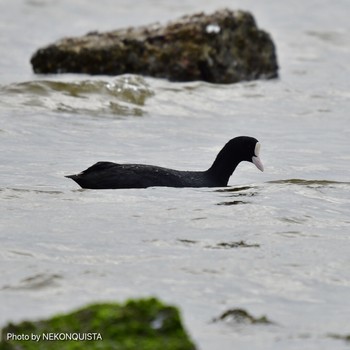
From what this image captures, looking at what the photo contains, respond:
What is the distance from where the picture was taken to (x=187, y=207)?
32.2ft

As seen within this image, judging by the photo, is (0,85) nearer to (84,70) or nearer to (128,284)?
(84,70)

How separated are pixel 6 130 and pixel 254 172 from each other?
3.12m

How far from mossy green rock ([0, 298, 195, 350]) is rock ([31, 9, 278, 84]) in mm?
12271

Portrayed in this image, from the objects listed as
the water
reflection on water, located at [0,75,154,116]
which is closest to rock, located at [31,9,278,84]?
the water

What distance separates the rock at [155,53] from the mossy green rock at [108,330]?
1227cm

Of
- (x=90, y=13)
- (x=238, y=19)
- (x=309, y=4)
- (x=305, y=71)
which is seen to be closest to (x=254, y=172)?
(x=238, y=19)

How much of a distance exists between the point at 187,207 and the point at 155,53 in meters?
8.58

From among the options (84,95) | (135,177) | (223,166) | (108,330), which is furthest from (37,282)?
(84,95)

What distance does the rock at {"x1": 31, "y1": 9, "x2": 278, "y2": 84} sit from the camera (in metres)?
18.1

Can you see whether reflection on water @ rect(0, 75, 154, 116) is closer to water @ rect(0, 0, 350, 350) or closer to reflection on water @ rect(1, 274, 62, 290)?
water @ rect(0, 0, 350, 350)

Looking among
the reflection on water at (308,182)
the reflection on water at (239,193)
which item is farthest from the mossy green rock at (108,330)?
the reflection on water at (308,182)

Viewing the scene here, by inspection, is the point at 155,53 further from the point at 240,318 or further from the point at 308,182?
the point at 240,318

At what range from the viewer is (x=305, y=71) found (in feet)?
67.2

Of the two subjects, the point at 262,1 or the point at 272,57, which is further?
the point at 262,1
